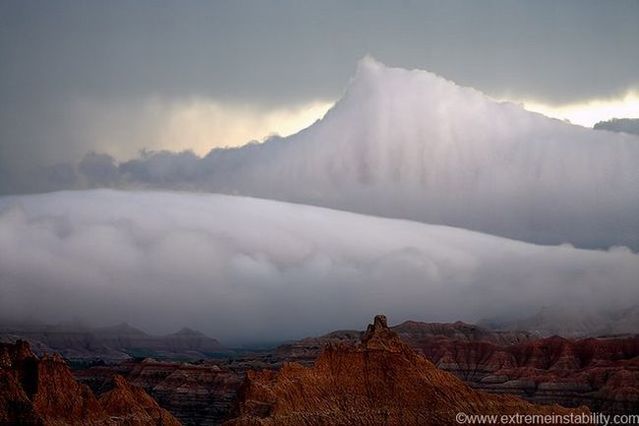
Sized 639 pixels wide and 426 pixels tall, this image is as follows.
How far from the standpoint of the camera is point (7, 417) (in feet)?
656
